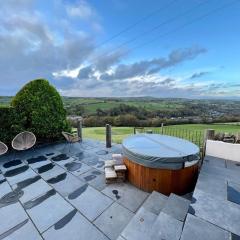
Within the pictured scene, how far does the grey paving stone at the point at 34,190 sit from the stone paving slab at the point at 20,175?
0.33m

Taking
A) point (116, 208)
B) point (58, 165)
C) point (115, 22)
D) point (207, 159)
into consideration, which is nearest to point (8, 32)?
point (115, 22)

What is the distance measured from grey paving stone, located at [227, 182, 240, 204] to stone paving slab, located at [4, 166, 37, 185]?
4.71m

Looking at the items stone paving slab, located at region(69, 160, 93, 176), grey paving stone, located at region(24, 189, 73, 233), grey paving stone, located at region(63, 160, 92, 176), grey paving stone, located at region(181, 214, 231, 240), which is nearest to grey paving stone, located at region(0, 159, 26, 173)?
grey paving stone, located at region(63, 160, 92, 176)

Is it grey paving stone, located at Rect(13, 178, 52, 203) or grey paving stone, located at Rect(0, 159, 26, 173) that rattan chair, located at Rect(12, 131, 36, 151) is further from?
grey paving stone, located at Rect(13, 178, 52, 203)

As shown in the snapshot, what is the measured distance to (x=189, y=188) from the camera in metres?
3.70

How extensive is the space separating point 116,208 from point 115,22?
8545 millimetres

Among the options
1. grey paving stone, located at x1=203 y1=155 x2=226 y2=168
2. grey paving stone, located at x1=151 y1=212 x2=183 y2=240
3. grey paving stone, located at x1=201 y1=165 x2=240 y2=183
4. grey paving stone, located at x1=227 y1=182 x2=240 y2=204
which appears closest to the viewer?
grey paving stone, located at x1=151 y1=212 x2=183 y2=240

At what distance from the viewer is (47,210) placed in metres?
3.02

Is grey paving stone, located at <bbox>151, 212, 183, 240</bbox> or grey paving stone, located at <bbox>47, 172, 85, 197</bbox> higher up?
grey paving stone, located at <bbox>151, 212, 183, 240</bbox>

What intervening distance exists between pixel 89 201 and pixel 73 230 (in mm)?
754

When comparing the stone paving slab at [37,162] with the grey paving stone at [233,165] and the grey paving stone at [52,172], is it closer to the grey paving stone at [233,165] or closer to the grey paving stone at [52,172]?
the grey paving stone at [52,172]

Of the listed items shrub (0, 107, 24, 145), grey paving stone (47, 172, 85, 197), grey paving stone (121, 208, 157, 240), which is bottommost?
grey paving stone (47, 172, 85, 197)

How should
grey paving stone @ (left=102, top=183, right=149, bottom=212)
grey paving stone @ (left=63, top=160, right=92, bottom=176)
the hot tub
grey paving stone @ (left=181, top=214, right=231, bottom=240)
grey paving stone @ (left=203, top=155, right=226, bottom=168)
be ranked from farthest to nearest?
1. grey paving stone @ (left=63, top=160, right=92, bottom=176)
2. grey paving stone @ (left=203, top=155, right=226, bottom=168)
3. the hot tub
4. grey paving stone @ (left=102, top=183, right=149, bottom=212)
5. grey paving stone @ (left=181, top=214, right=231, bottom=240)

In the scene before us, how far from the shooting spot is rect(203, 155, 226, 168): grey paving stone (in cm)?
426
